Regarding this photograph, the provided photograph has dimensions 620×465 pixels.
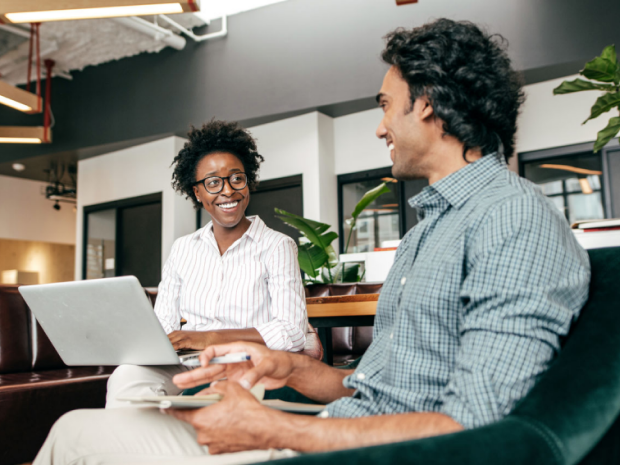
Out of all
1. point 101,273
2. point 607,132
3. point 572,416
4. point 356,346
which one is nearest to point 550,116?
point 607,132

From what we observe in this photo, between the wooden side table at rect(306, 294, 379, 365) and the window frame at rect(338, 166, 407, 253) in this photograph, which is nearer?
the wooden side table at rect(306, 294, 379, 365)

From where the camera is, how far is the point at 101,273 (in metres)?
7.48

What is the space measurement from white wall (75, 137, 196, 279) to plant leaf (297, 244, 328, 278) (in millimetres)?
3179

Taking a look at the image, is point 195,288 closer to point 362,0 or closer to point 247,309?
point 247,309

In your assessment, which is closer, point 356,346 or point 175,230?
point 356,346

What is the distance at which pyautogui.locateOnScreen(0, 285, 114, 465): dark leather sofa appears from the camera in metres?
1.94

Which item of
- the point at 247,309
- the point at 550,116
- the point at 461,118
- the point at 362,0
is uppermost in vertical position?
the point at 362,0

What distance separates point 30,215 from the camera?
9156 millimetres

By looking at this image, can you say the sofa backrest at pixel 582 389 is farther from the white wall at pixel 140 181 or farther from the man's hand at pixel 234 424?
the white wall at pixel 140 181

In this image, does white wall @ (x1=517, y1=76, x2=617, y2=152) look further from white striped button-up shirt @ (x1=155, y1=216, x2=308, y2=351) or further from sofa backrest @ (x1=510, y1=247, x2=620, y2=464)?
sofa backrest @ (x1=510, y1=247, x2=620, y2=464)

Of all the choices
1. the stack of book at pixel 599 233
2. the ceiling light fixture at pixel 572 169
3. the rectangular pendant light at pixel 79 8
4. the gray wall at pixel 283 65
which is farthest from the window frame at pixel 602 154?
the rectangular pendant light at pixel 79 8

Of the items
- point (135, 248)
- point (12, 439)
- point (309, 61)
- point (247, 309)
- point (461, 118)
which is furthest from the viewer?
point (135, 248)

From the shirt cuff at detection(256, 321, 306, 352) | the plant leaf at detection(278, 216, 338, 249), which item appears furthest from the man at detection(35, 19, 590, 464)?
the plant leaf at detection(278, 216, 338, 249)

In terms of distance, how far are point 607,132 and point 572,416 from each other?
Result: 6.68 ft
